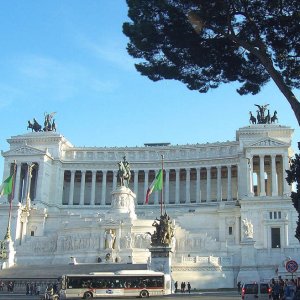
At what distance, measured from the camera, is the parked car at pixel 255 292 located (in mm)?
26359

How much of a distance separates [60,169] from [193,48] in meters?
67.4

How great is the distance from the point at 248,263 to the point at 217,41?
32.7 m

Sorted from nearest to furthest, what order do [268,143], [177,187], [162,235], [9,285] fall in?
1. [162,235]
2. [9,285]
3. [268,143]
4. [177,187]

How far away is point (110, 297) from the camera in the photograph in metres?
36.8

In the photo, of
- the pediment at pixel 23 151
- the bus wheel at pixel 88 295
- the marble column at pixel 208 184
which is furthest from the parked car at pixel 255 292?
the pediment at pixel 23 151

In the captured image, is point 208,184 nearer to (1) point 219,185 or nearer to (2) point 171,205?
(1) point 219,185

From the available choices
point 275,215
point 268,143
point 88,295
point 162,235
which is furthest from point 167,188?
point 88,295

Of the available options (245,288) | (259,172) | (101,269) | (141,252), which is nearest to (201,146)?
(259,172)

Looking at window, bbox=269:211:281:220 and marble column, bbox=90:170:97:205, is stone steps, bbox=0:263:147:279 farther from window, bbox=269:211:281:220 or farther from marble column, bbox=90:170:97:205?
marble column, bbox=90:170:97:205

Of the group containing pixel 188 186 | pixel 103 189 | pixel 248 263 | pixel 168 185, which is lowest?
pixel 248 263

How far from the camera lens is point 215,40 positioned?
26.4 meters

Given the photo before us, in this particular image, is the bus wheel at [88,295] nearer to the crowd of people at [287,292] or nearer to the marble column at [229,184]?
the crowd of people at [287,292]

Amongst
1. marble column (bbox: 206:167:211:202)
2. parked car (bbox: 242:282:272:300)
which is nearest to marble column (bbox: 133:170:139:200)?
marble column (bbox: 206:167:211:202)

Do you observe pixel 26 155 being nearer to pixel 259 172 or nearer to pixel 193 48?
pixel 259 172
